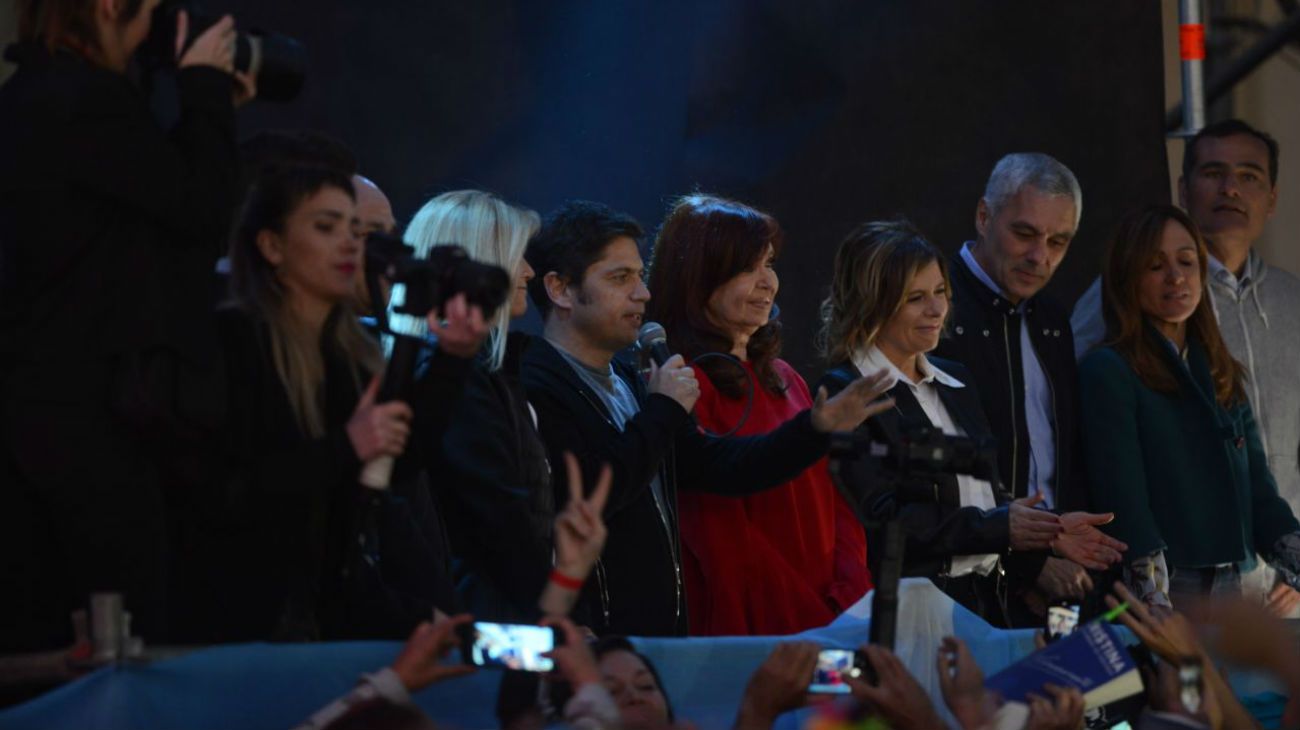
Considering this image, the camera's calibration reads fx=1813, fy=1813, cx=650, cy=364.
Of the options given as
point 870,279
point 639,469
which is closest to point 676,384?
point 639,469

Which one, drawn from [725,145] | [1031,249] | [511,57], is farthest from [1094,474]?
[511,57]

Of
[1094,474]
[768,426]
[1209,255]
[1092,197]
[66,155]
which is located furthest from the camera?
[1092,197]

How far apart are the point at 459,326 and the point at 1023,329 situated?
2279 millimetres

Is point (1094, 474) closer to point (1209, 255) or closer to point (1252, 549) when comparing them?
point (1252, 549)

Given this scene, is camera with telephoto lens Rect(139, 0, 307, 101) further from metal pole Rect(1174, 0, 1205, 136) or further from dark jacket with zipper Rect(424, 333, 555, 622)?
metal pole Rect(1174, 0, 1205, 136)

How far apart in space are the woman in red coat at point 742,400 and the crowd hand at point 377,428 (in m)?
1.39

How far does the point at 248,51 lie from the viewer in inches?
106

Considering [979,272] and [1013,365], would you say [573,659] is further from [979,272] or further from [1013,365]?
[979,272]

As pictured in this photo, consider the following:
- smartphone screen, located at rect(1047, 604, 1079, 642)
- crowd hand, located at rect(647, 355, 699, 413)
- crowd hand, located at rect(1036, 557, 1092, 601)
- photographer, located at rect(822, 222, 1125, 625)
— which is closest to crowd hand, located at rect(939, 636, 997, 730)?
smartphone screen, located at rect(1047, 604, 1079, 642)

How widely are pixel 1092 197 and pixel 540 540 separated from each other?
9.97 ft

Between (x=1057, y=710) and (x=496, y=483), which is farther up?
(x=496, y=483)

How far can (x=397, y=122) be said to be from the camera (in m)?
4.57

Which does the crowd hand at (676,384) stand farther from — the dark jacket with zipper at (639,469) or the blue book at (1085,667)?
the blue book at (1085,667)

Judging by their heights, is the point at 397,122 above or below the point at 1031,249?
above
